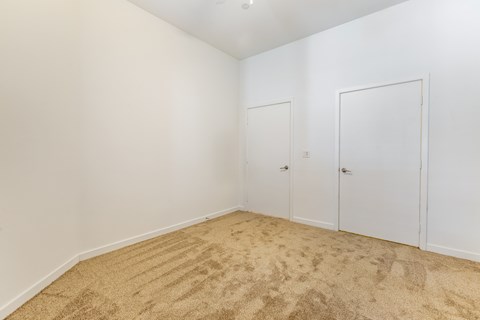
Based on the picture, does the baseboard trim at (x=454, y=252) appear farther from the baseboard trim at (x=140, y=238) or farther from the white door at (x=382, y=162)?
the baseboard trim at (x=140, y=238)

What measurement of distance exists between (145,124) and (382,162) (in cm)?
321

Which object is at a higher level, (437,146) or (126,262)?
(437,146)

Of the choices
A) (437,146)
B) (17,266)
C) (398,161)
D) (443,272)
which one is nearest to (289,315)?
(443,272)

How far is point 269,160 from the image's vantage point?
3980mm

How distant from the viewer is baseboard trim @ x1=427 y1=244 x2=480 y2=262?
227 centimetres

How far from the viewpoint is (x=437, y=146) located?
2455 millimetres

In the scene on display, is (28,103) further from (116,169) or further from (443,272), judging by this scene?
(443,272)

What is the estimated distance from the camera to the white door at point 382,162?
2613 mm

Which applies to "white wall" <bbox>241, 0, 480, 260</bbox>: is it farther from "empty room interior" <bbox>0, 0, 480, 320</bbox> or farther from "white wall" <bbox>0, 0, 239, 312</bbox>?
"white wall" <bbox>0, 0, 239, 312</bbox>

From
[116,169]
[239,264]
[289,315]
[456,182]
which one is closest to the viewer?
[289,315]

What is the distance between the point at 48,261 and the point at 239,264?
1.74m

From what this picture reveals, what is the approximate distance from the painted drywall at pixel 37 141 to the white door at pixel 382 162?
339 centimetres

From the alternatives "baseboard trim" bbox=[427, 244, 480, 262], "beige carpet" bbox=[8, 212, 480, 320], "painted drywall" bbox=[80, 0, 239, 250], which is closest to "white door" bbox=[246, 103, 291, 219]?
"painted drywall" bbox=[80, 0, 239, 250]

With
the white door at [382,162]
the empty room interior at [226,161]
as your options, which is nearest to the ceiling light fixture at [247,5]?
the empty room interior at [226,161]
